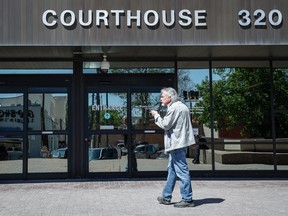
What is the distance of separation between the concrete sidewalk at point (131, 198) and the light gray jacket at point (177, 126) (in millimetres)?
1014

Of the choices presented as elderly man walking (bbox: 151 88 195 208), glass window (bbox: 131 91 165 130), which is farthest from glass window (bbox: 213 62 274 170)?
elderly man walking (bbox: 151 88 195 208)

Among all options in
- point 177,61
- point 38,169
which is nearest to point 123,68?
point 177,61

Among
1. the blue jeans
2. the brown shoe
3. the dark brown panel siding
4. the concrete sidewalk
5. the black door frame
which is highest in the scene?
the dark brown panel siding

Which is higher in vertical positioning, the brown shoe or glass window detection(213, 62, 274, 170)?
glass window detection(213, 62, 274, 170)

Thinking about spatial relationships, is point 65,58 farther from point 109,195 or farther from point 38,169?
point 109,195

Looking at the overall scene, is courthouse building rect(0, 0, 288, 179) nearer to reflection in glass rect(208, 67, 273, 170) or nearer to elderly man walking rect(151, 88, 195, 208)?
reflection in glass rect(208, 67, 273, 170)

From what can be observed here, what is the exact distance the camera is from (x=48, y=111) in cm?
1027

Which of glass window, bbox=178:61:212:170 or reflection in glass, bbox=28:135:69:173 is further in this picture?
glass window, bbox=178:61:212:170

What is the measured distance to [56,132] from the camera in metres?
10.2

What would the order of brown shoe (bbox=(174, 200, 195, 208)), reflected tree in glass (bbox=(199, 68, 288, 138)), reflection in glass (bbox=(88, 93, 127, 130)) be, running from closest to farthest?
brown shoe (bbox=(174, 200, 195, 208))
reflection in glass (bbox=(88, 93, 127, 130))
reflected tree in glass (bbox=(199, 68, 288, 138))

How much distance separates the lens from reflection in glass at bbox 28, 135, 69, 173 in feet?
33.2

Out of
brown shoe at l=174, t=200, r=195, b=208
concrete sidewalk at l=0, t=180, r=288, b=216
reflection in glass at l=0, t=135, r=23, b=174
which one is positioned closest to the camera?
concrete sidewalk at l=0, t=180, r=288, b=216

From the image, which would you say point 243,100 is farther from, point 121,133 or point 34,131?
point 34,131

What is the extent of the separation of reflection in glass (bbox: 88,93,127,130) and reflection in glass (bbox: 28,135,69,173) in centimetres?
86
